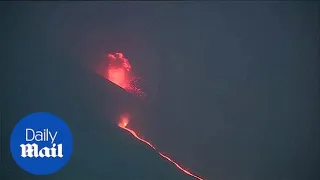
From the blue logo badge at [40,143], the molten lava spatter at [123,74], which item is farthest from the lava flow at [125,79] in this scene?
the blue logo badge at [40,143]

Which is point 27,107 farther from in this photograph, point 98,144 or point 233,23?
point 233,23

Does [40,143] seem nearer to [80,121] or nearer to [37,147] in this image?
[37,147]

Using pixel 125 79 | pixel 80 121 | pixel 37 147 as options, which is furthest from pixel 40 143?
pixel 125 79

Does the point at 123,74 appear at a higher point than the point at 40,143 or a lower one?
higher

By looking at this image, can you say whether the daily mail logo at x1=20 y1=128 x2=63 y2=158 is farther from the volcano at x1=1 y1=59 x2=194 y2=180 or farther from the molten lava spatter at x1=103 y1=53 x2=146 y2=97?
the molten lava spatter at x1=103 y1=53 x2=146 y2=97

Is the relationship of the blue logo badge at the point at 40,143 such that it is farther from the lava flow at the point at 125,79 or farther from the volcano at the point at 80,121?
the lava flow at the point at 125,79

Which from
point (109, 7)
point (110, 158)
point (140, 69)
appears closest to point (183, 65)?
point (140, 69)
